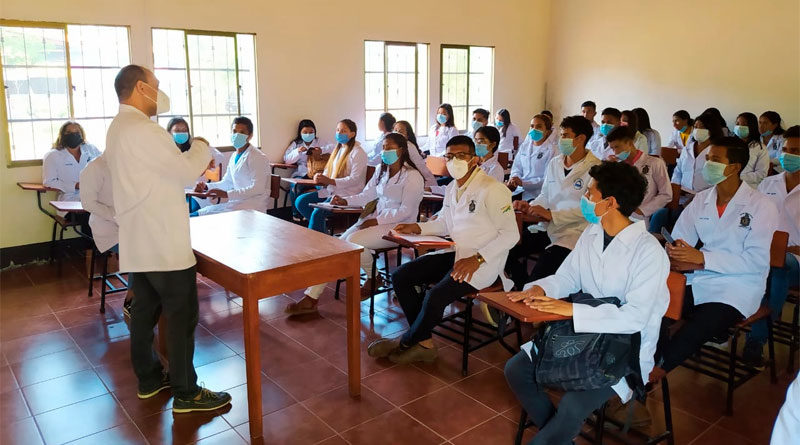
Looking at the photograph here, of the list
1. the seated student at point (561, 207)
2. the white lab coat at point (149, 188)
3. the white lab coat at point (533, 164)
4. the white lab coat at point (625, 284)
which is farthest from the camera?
the white lab coat at point (533, 164)

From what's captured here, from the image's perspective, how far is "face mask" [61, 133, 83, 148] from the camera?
5.20 meters

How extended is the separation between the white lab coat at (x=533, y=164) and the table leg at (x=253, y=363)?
343cm

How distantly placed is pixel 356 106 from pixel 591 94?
156 inches

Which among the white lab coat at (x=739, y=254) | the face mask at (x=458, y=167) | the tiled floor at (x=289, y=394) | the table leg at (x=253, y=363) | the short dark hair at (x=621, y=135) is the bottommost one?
the tiled floor at (x=289, y=394)

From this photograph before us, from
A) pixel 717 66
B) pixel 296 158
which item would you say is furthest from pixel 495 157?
pixel 717 66

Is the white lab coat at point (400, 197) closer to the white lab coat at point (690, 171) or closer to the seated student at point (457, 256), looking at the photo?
the seated student at point (457, 256)

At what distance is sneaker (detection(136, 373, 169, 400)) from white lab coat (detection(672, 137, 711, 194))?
4822 millimetres

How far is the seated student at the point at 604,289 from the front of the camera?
213 centimetres

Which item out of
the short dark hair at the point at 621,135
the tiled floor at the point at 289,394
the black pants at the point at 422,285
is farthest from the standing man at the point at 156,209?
the short dark hair at the point at 621,135

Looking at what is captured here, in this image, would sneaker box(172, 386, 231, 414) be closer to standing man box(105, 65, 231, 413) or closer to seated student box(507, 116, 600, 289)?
standing man box(105, 65, 231, 413)

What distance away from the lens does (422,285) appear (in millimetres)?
3650

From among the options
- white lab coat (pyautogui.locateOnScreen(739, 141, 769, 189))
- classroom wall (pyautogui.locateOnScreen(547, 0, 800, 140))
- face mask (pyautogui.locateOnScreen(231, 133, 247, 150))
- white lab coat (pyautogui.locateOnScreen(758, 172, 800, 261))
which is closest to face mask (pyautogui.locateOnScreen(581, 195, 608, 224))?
white lab coat (pyautogui.locateOnScreen(758, 172, 800, 261))

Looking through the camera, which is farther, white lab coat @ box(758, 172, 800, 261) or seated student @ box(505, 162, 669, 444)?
white lab coat @ box(758, 172, 800, 261)

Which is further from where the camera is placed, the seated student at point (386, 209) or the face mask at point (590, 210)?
the seated student at point (386, 209)
